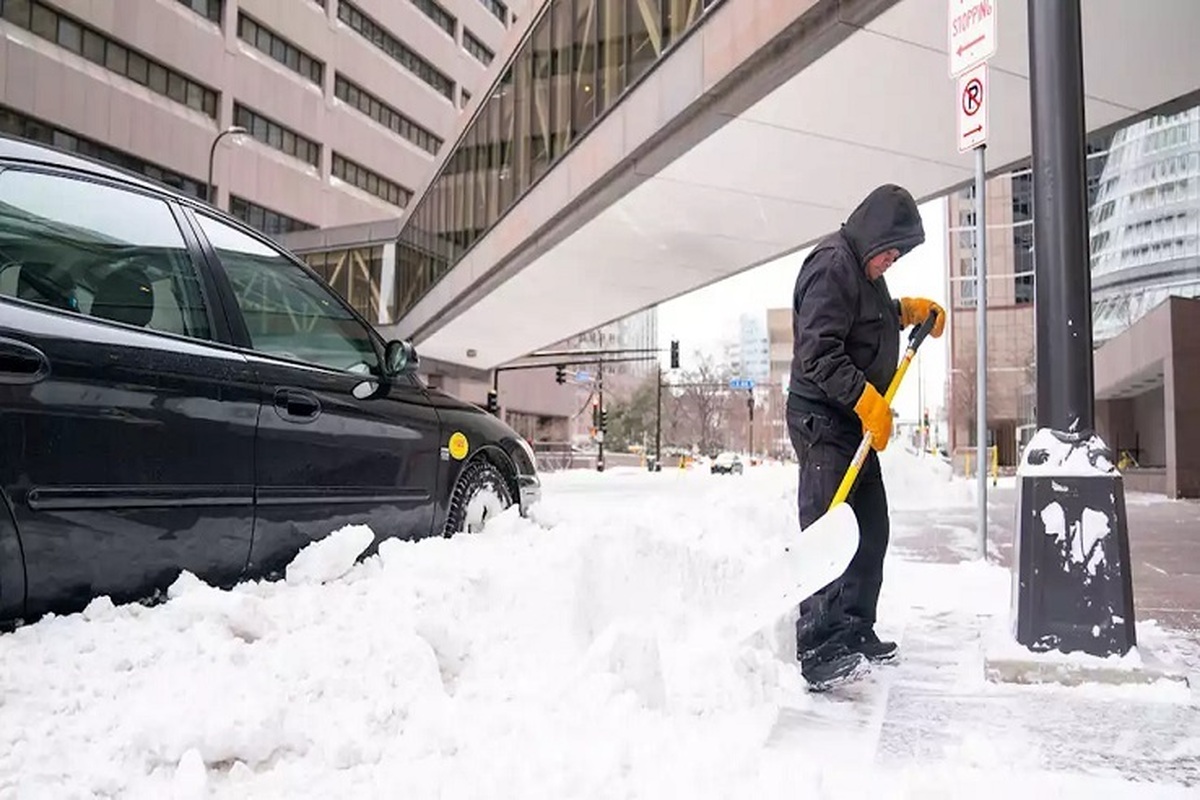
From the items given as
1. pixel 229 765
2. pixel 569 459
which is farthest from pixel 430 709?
pixel 569 459

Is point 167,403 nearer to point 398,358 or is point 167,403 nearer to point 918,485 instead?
point 398,358

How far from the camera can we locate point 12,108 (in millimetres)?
30516

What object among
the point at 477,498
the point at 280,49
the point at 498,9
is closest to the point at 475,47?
the point at 498,9

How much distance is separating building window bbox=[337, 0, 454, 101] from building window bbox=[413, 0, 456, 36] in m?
2.92

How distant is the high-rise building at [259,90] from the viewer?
1275 inches

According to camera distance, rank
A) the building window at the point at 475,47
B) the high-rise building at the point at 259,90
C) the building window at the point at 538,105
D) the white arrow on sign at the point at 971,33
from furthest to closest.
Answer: the building window at the point at 475,47
the high-rise building at the point at 259,90
the building window at the point at 538,105
the white arrow on sign at the point at 971,33

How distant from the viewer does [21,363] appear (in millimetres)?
2371

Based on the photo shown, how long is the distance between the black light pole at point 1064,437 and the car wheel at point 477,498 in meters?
2.39

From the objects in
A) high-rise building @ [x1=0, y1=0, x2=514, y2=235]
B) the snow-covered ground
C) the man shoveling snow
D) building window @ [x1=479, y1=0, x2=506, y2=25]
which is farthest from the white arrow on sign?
building window @ [x1=479, y1=0, x2=506, y2=25]

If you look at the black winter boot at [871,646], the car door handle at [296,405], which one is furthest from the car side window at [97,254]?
the black winter boot at [871,646]

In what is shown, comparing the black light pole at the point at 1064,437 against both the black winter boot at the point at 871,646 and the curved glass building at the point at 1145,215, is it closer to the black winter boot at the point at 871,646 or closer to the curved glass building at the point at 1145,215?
the black winter boot at the point at 871,646

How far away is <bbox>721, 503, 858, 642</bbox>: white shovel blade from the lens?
334cm

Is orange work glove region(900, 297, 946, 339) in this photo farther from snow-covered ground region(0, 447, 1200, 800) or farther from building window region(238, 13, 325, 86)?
building window region(238, 13, 325, 86)

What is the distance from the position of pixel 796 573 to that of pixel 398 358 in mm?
1951
